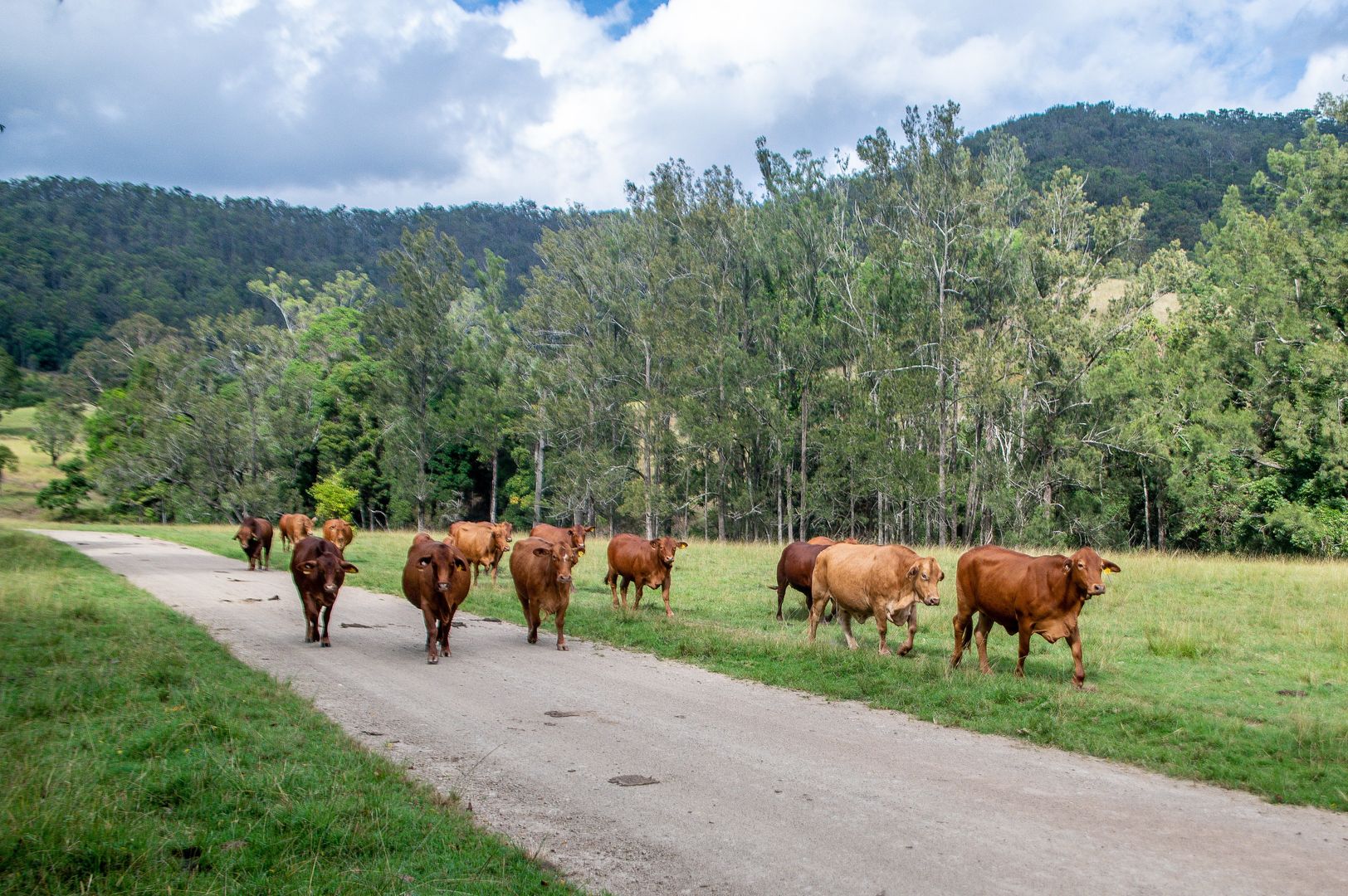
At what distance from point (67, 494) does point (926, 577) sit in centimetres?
6796

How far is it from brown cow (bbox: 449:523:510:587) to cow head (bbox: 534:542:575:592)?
26.9 feet

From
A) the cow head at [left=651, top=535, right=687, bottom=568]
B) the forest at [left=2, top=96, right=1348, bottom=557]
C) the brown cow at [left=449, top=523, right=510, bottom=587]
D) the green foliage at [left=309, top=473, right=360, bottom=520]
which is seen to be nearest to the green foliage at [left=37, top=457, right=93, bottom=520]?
the forest at [left=2, top=96, right=1348, bottom=557]

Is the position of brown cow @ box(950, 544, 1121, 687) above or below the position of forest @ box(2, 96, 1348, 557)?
below

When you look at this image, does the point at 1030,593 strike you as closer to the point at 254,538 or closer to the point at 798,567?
the point at 798,567

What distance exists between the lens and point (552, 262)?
194 feet

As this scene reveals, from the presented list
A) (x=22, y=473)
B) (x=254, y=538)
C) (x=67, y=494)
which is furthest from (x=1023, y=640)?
(x=22, y=473)

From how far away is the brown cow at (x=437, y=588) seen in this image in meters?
13.0

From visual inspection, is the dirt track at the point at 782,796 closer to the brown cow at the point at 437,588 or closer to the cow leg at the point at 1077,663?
the brown cow at the point at 437,588

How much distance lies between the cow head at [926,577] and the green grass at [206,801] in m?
7.95

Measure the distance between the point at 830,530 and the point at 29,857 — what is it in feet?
159

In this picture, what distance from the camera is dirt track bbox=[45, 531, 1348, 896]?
5.76 metres

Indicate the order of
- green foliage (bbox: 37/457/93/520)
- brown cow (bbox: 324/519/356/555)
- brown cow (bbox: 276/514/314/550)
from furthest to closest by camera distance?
green foliage (bbox: 37/457/93/520) → brown cow (bbox: 276/514/314/550) → brown cow (bbox: 324/519/356/555)

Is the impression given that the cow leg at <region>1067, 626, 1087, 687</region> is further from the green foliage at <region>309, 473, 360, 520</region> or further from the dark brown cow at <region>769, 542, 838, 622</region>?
the green foliage at <region>309, 473, 360, 520</region>

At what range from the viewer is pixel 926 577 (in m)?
13.2
